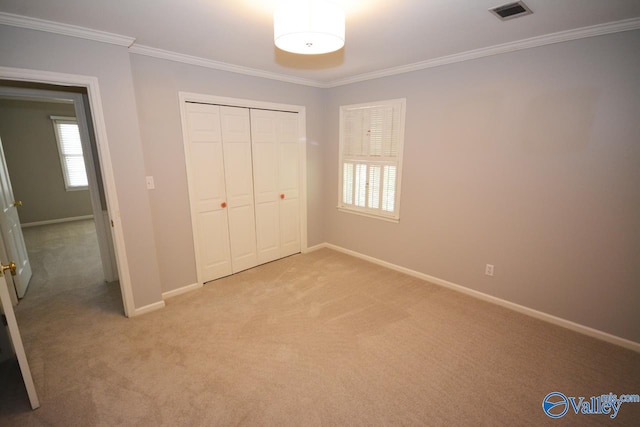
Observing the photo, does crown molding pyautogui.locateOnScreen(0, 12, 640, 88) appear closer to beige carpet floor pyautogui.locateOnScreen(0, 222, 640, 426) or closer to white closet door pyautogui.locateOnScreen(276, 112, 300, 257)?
white closet door pyautogui.locateOnScreen(276, 112, 300, 257)

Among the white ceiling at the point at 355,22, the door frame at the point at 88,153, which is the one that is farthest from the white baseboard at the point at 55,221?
the white ceiling at the point at 355,22

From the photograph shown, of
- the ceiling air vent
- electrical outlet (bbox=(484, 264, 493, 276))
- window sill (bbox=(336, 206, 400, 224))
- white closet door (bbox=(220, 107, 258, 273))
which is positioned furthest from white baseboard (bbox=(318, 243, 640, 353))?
the ceiling air vent

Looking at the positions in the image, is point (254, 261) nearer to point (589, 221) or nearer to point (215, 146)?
point (215, 146)

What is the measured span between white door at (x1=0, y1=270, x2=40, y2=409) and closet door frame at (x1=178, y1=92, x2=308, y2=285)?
1597 millimetres

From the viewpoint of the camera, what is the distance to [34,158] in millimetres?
5797

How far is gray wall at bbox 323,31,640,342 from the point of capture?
86.3 inches

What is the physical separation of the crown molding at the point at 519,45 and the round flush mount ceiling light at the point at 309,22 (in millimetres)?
1792

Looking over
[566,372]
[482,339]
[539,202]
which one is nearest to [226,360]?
[482,339]

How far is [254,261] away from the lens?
151 inches

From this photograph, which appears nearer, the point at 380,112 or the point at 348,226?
the point at 380,112

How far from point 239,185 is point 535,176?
10.1ft

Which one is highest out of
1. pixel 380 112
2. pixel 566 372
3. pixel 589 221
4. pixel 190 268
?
pixel 380 112

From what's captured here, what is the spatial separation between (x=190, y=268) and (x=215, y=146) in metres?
1.41

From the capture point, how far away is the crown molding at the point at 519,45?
6.72 feet
